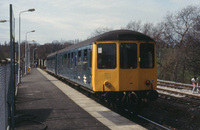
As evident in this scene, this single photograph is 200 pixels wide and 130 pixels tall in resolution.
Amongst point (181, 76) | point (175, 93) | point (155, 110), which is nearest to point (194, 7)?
point (181, 76)

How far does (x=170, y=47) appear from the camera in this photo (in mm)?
35906

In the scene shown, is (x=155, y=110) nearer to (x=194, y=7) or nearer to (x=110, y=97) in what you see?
(x=110, y=97)

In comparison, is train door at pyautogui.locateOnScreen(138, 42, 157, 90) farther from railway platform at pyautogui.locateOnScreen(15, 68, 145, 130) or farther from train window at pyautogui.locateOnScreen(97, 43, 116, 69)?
railway platform at pyautogui.locateOnScreen(15, 68, 145, 130)

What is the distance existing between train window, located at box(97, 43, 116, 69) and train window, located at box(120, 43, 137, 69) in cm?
32

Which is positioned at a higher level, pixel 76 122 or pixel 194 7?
pixel 194 7

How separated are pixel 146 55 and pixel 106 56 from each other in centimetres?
170

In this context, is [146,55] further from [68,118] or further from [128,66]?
[68,118]

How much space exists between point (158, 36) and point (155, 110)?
3010 cm

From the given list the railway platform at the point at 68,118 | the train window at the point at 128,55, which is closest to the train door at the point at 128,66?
the train window at the point at 128,55

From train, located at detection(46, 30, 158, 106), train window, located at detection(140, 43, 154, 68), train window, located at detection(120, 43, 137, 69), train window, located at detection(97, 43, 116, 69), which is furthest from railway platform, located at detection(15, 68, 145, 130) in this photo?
train window, located at detection(140, 43, 154, 68)

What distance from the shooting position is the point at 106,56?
964cm

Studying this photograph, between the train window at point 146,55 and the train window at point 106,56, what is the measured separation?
1.19 metres

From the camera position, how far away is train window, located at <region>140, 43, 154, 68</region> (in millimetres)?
9820

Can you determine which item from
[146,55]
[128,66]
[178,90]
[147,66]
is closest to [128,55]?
[128,66]
